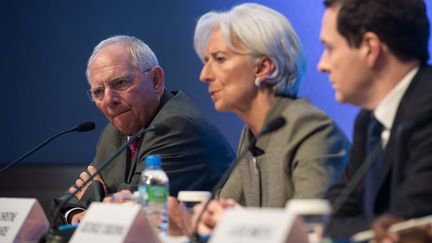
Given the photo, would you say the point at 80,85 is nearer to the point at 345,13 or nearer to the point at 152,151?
the point at 152,151

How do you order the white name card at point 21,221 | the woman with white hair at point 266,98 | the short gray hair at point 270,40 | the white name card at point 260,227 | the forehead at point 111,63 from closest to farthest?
the white name card at point 260,227
the white name card at point 21,221
the woman with white hair at point 266,98
the short gray hair at point 270,40
the forehead at point 111,63

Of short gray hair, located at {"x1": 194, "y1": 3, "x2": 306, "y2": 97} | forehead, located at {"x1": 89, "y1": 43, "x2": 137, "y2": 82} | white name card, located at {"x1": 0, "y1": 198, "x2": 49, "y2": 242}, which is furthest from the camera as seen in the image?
forehead, located at {"x1": 89, "y1": 43, "x2": 137, "y2": 82}

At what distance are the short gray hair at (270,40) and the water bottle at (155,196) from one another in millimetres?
487

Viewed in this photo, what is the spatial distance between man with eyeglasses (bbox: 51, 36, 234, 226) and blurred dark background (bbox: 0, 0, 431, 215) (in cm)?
90

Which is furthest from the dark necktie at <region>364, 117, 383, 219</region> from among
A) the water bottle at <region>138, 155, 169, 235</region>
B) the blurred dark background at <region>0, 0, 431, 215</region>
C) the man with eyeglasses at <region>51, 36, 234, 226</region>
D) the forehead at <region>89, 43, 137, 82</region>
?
the blurred dark background at <region>0, 0, 431, 215</region>

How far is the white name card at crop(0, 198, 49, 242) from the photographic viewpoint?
2.76 meters

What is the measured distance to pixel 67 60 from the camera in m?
5.46

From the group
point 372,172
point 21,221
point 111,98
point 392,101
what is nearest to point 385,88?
point 392,101

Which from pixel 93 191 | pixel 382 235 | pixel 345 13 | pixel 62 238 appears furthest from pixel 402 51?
pixel 93 191

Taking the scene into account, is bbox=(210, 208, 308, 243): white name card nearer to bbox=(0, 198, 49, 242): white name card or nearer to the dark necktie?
the dark necktie

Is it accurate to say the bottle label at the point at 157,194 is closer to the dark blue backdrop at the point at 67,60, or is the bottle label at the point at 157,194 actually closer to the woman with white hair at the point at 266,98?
the woman with white hair at the point at 266,98

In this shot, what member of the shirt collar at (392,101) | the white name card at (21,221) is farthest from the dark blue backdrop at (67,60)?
the shirt collar at (392,101)

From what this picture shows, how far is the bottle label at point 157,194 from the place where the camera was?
293cm

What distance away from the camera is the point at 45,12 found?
18.0 feet
